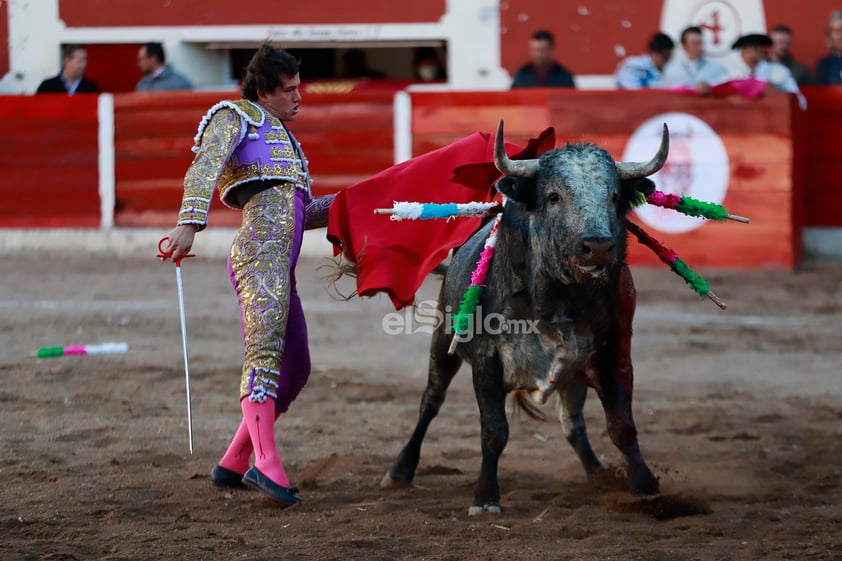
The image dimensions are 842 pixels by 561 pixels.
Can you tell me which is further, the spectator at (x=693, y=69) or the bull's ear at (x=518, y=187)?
the spectator at (x=693, y=69)

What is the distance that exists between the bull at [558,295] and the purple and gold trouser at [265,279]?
1.89 ft

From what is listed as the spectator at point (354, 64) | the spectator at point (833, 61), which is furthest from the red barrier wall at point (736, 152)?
the spectator at point (354, 64)

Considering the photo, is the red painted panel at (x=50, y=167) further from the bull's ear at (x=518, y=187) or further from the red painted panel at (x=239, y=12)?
the bull's ear at (x=518, y=187)

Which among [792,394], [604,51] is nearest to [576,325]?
[792,394]

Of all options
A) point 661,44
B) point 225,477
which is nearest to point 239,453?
point 225,477

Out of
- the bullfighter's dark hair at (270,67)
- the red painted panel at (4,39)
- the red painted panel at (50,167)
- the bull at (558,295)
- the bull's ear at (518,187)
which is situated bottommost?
the red painted panel at (50,167)

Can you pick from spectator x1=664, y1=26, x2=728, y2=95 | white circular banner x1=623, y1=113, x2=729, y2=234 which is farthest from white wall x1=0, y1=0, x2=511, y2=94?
white circular banner x1=623, y1=113, x2=729, y2=234

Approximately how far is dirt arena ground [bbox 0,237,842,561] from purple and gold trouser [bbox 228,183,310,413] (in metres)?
0.34

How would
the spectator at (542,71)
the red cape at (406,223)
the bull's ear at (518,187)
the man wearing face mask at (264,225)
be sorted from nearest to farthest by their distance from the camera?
1. the bull's ear at (518,187)
2. the man wearing face mask at (264,225)
3. the red cape at (406,223)
4. the spectator at (542,71)

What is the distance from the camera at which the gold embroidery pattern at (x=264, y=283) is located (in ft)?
14.3

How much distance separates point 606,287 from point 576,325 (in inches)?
6.0

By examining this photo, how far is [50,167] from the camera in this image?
10867 millimetres

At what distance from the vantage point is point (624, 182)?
168 inches

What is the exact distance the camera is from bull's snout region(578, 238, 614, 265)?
3.93 metres
